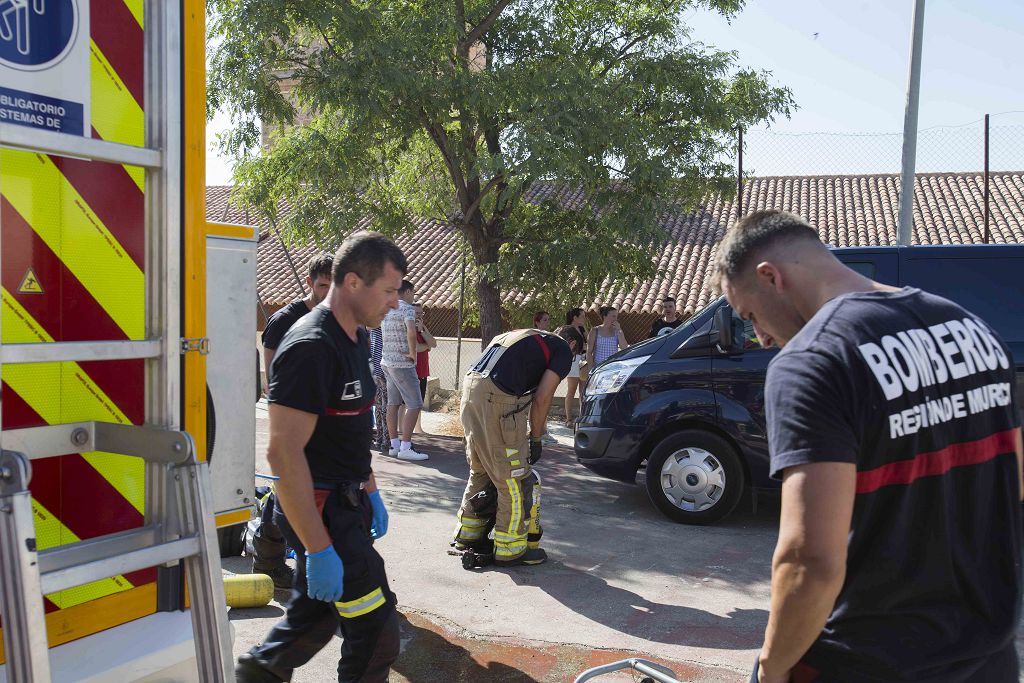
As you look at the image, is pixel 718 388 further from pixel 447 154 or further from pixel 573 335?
pixel 447 154

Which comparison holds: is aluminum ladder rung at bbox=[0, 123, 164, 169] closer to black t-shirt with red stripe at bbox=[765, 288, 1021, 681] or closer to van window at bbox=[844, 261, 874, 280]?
black t-shirt with red stripe at bbox=[765, 288, 1021, 681]

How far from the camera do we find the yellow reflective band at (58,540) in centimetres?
232

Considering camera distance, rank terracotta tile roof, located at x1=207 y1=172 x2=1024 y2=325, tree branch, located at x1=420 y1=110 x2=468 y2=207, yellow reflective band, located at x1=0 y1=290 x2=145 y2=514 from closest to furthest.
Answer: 1. yellow reflective band, located at x1=0 y1=290 x2=145 y2=514
2. tree branch, located at x1=420 y1=110 x2=468 y2=207
3. terracotta tile roof, located at x1=207 y1=172 x2=1024 y2=325

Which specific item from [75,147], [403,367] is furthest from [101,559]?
[403,367]

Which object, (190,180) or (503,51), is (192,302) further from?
(503,51)

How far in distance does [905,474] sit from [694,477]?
204 inches

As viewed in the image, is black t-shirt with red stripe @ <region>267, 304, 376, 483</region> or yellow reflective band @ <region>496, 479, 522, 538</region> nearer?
black t-shirt with red stripe @ <region>267, 304, 376, 483</region>

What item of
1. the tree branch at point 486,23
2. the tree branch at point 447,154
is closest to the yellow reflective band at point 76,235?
the tree branch at point 447,154

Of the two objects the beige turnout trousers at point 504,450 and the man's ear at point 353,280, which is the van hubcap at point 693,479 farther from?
the man's ear at point 353,280

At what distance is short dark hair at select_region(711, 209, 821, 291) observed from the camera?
2141mm

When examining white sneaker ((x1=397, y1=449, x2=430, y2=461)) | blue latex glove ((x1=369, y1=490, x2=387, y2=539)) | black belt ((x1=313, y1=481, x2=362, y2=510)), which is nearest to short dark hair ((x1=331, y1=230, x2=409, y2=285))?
black belt ((x1=313, y1=481, x2=362, y2=510))

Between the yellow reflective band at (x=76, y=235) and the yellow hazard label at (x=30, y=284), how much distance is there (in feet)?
0.27

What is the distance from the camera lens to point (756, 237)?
7.05 feet

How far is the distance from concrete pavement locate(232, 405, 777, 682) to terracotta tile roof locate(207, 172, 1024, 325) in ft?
32.4
